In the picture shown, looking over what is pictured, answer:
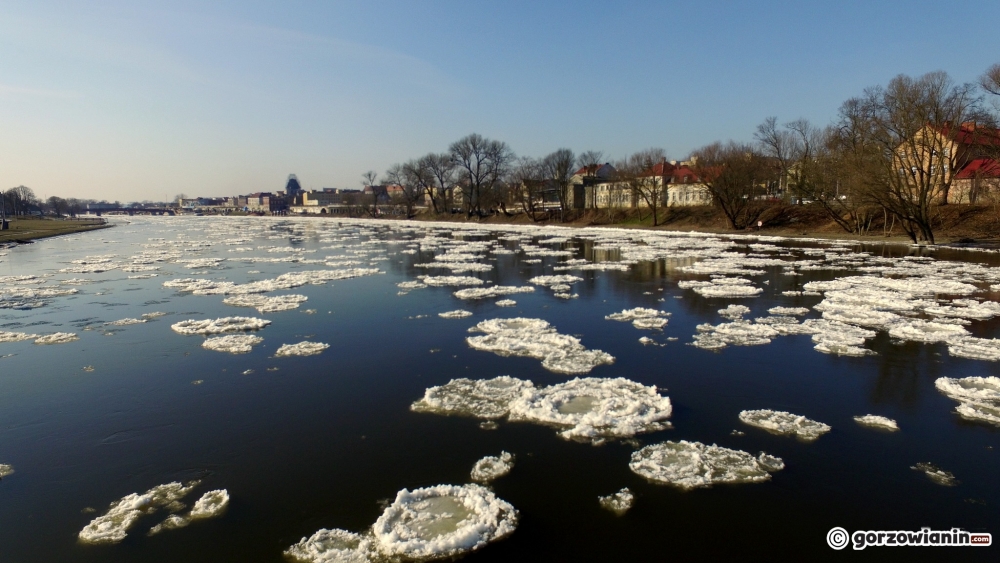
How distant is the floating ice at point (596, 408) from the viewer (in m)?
6.93

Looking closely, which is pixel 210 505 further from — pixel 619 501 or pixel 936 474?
pixel 936 474

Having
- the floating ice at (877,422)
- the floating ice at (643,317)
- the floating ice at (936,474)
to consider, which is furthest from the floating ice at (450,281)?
the floating ice at (936,474)

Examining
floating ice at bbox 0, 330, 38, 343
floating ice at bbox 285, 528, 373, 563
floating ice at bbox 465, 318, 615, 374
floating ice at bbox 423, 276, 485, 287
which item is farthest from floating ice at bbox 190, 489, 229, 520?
floating ice at bbox 423, 276, 485, 287

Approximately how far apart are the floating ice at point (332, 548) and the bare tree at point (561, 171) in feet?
230

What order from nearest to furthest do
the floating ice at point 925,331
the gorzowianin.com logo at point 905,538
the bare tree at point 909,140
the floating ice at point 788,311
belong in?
the gorzowianin.com logo at point 905,538 < the floating ice at point 925,331 < the floating ice at point 788,311 < the bare tree at point 909,140

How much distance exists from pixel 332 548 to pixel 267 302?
1257 cm

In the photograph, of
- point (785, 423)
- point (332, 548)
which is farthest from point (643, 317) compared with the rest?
point (332, 548)

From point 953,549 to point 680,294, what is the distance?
12274 millimetres

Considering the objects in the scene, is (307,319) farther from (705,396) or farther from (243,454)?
(705,396)

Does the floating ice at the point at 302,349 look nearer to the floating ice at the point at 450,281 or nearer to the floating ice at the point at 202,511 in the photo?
the floating ice at the point at 202,511

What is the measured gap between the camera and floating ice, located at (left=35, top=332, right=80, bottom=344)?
11.9 m

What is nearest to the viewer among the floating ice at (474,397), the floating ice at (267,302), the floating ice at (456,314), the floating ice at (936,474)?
the floating ice at (936,474)

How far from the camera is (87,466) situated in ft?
20.2

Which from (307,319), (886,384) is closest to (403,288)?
(307,319)
